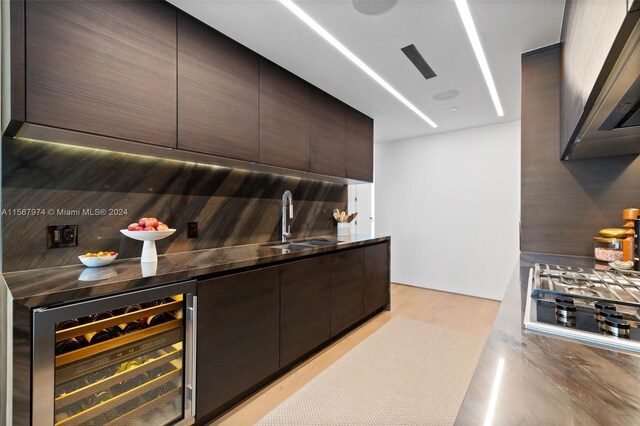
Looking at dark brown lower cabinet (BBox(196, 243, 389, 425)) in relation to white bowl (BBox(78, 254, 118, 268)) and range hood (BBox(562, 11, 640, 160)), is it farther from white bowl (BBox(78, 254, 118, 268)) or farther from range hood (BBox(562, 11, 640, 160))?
range hood (BBox(562, 11, 640, 160))

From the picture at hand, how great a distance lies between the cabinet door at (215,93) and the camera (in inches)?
72.5

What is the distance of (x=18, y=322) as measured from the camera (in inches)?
40.5

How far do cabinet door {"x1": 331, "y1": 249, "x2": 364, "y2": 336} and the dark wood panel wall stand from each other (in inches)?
56.1

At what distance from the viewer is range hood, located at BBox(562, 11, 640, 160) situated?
692mm

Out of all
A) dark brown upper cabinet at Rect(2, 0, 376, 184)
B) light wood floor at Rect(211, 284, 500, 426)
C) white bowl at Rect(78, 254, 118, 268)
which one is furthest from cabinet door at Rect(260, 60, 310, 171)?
light wood floor at Rect(211, 284, 500, 426)

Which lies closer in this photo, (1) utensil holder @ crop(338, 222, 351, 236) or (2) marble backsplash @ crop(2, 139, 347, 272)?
(2) marble backsplash @ crop(2, 139, 347, 272)

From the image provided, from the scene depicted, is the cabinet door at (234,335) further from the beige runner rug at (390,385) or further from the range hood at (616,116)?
the range hood at (616,116)

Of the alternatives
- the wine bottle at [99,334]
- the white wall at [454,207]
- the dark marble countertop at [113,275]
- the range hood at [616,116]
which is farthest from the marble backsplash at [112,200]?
the white wall at [454,207]

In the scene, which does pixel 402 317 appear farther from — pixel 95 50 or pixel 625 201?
pixel 95 50

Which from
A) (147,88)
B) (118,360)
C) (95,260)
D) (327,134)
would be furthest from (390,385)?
(147,88)

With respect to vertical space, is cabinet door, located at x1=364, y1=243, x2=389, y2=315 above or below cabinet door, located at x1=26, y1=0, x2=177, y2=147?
below

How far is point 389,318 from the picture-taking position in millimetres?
3359

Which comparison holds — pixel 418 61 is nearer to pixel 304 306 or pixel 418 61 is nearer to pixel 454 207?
pixel 304 306

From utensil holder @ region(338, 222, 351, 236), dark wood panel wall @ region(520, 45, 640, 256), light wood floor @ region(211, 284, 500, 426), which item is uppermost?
dark wood panel wall @ region(520, 45, 640, 256)
